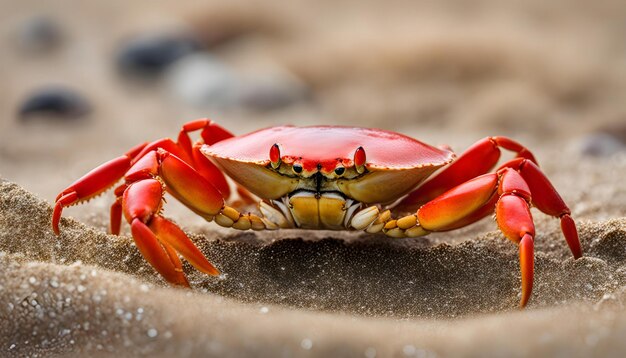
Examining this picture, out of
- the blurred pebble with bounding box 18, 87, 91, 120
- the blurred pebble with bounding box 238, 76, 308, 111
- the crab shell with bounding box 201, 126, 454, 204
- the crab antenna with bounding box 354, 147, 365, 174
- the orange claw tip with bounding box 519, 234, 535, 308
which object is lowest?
the blurred pebble with bounding box 18, 87, 91, 120

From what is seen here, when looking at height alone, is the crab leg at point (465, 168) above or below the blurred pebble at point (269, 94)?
above

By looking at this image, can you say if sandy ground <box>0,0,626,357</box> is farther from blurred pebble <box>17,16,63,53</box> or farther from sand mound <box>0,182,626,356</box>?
blurred pebble <box>17,16,63,53</box>

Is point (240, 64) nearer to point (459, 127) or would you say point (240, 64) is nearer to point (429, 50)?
point (429, 50)

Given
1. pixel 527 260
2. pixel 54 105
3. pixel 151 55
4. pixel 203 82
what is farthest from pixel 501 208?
pixel 151 55

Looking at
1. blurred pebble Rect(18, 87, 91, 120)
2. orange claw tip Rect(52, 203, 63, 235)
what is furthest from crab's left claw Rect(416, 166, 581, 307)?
blurred pebble Rect(18, 87, 91, 120)

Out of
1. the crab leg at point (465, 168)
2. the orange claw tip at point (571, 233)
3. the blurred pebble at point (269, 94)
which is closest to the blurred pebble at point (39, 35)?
the blurred pebble at point (269, 94)

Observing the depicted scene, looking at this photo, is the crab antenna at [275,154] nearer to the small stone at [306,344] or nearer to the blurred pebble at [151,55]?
the small stone at [306,344]
